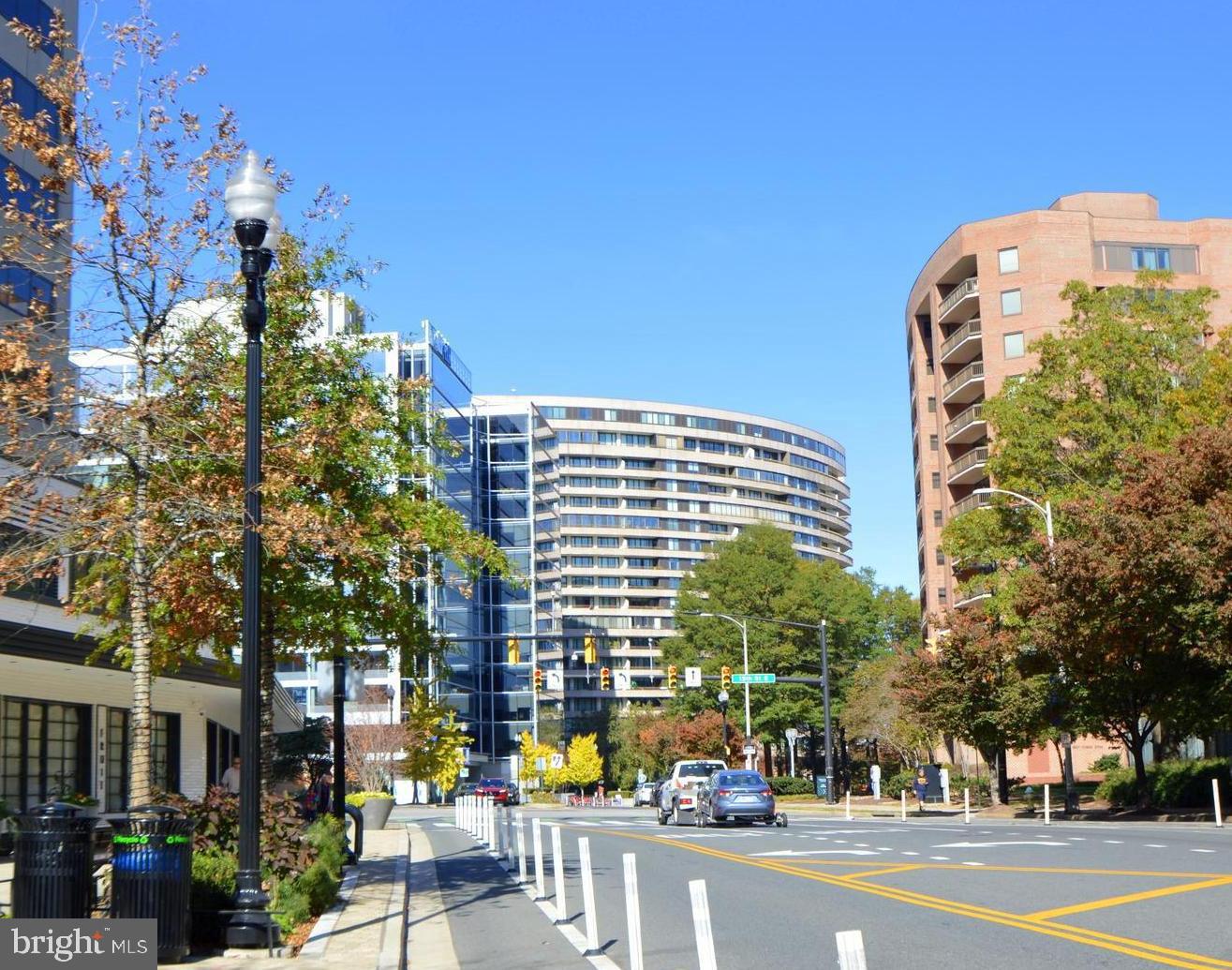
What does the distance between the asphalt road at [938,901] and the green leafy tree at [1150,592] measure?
19.5ft

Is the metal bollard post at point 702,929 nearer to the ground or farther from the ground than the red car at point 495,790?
farther from the ground

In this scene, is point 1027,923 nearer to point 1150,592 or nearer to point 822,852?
point 822,852

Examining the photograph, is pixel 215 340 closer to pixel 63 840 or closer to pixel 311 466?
pixel 311 466

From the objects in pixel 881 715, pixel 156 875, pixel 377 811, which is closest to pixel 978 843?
pixel 156 875

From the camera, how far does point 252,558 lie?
12.5 metres

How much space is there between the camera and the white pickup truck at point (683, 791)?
40438 millimetres

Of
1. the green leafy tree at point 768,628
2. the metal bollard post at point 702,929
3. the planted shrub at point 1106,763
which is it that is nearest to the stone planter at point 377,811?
the planted shrub at point 1106,763

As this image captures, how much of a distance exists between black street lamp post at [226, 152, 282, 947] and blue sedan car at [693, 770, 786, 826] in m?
24.2

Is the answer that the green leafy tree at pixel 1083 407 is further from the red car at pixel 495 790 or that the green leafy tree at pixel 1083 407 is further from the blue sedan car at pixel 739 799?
the red car at pixel 495 790

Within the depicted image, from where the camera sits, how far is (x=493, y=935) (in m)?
14.5

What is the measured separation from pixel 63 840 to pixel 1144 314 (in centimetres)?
4328

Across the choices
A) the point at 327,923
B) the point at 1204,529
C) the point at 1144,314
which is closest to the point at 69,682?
the point at 327,923

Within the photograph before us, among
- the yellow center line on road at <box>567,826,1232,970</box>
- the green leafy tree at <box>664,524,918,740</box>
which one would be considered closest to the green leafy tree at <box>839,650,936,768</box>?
the green leafy tree at <box>664,524,918,740</box>

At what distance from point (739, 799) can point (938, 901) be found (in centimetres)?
2045
